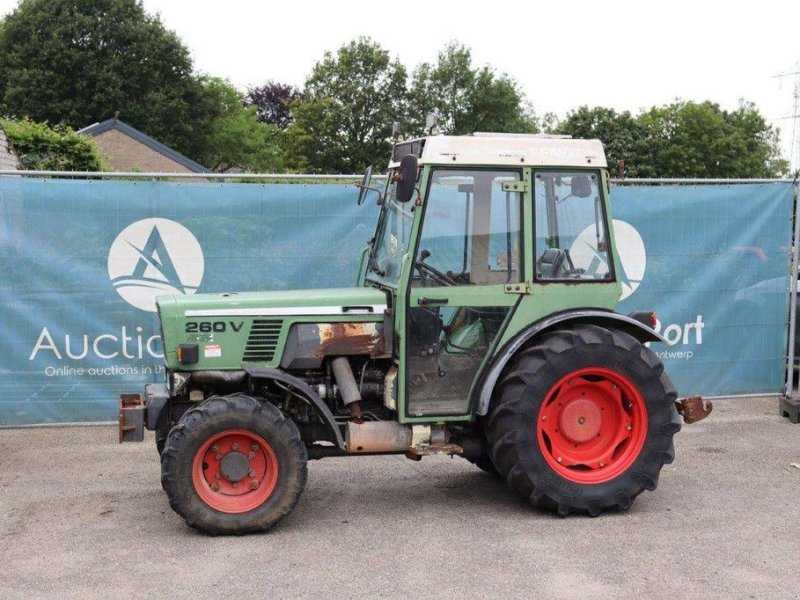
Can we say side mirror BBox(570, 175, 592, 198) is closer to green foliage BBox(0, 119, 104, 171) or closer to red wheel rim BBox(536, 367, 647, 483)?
red wheel rim BBox(536, 367, 647, 483)

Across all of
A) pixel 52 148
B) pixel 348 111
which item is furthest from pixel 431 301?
pixel 348 111

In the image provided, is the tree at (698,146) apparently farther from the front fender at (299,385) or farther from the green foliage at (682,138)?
the front fender at (299,385)

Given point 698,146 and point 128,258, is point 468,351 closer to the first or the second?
point 128,258

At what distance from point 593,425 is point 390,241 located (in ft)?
5.97

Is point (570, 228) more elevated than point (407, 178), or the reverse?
point (407, 178)

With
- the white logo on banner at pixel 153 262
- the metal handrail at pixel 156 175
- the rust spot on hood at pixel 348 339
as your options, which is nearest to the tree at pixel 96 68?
the metal handrail at pixel 156 175

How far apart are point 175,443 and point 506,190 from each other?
8.44 ft

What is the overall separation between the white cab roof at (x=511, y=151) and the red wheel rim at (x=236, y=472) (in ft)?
6.74

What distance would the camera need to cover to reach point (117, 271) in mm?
8586

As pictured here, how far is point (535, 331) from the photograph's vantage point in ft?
19.9

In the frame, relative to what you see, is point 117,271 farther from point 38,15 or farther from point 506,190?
point 38,15

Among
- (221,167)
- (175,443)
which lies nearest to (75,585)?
(175,443)

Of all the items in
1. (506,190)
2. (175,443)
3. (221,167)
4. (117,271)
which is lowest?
(175,443)

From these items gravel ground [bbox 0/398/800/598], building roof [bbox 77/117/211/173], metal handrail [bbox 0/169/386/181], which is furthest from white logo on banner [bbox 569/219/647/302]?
building roof [bbox 77/117/211/173]
